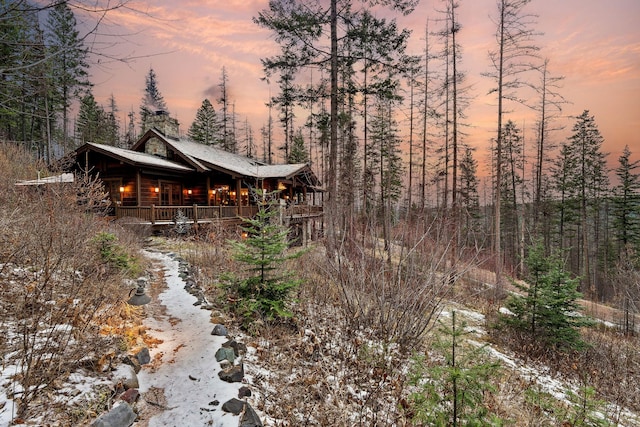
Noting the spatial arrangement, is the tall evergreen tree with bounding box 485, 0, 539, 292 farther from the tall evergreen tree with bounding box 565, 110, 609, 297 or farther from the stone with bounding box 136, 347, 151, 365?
the tall evergreen tree with bounding box 565, 110, 609, 297

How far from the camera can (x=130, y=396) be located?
309 cm

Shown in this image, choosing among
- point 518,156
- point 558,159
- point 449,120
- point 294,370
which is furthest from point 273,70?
point 558,159

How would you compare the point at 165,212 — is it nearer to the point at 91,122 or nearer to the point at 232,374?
the point at 232,374

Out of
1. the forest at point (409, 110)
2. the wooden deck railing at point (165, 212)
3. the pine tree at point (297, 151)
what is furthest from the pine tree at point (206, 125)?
the wooden deck railing at point (165, 212)

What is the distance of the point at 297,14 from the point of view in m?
10.1

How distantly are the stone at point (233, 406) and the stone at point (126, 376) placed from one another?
117cm

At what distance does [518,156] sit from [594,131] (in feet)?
19.6

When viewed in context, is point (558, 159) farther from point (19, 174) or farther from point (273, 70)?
point (19, 174)

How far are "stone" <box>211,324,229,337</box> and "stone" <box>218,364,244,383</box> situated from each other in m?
1.13

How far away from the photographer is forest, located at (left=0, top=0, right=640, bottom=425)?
4355 millimetres

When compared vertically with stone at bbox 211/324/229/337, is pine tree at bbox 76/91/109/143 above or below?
above

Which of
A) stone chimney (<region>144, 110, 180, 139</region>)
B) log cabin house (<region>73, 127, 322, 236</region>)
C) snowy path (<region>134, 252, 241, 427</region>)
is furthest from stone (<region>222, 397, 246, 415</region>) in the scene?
stone chimney (<region>144, 110, 180, 139</region>)

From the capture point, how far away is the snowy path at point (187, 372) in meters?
3.01

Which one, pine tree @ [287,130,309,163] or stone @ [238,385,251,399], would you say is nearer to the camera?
stone @ [238,385,251,399]
